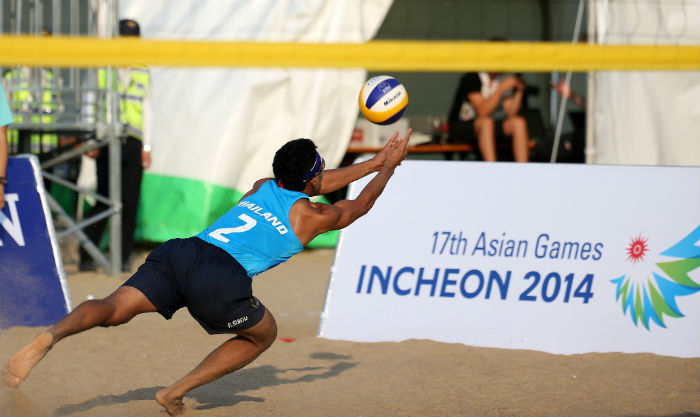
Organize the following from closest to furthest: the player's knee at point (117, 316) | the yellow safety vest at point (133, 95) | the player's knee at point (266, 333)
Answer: the player's knee at point (117, 316) < the player's knee at point (266, 333) < the yellow safety vest at point (133, 95)

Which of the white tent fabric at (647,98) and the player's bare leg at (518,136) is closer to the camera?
the white tent fabric at (647,98)

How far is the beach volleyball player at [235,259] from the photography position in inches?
160

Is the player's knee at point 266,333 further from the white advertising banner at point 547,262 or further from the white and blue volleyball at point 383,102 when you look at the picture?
the white advertising banner at point 547,262

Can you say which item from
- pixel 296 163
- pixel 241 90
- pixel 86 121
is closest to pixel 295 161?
pixel 296 163

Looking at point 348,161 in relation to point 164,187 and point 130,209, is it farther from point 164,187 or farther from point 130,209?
point 130,209

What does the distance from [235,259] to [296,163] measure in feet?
1.56

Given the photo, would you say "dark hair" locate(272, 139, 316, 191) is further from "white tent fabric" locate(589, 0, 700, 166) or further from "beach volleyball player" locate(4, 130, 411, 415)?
"white tent fabric" locate(589, 0, 700, 166)

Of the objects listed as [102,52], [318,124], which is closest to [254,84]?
[318,124]

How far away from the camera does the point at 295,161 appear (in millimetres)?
4156

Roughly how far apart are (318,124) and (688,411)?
18.2 feet

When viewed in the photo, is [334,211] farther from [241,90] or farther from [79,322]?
[241,90]

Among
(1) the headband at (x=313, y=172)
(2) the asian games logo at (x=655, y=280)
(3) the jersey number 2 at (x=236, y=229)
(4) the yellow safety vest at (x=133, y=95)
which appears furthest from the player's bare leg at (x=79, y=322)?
(4) the yellow safety vest at (x=133, y=95)

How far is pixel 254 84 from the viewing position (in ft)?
30.6

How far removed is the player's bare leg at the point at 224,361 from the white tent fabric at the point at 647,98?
19.8 feet
